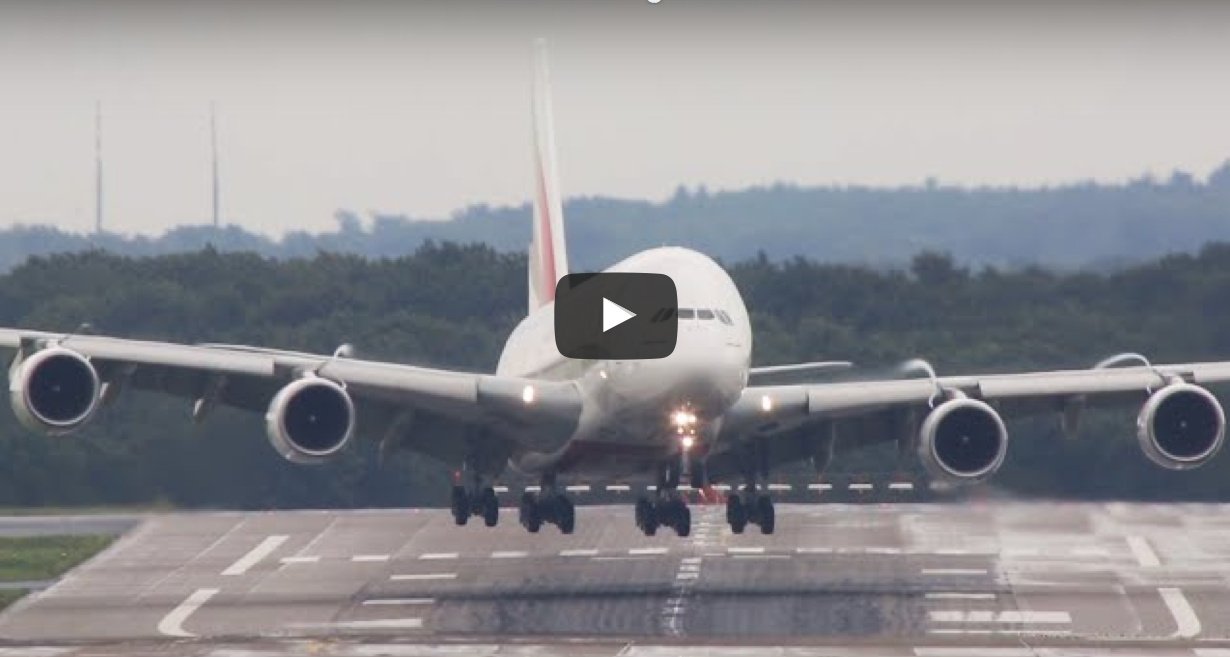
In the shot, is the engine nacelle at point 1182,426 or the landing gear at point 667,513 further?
the engine nacelle at point 1182,426

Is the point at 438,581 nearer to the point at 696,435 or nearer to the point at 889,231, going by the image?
the point at 696,435

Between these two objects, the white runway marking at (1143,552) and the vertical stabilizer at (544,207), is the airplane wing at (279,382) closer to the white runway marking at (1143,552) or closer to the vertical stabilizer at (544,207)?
the vertical stabilizer at (544,207)

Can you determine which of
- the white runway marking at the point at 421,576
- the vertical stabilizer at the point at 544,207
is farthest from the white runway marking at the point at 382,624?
the vertical stabilizer at the point at 544,207

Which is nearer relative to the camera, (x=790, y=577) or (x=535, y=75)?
(x=790, y=577)

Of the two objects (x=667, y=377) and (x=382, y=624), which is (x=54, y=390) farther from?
(x=667, y=377)

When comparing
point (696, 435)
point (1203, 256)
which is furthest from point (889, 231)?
point (696, 435)
